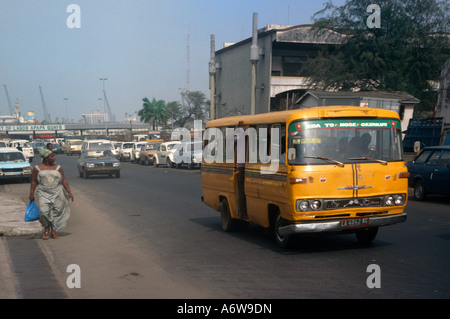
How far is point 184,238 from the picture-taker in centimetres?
1071

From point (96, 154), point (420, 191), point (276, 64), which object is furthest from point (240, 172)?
point (276, 64)

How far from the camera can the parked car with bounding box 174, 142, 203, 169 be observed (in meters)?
34.8

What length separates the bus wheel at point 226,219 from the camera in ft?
36.5

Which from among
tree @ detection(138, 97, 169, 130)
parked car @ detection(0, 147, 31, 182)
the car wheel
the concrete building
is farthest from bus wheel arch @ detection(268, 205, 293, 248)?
tree @ detection(138, 97, 169, 130)

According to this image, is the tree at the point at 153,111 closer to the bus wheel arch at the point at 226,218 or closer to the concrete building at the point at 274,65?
the concrete building at the point at 274,65

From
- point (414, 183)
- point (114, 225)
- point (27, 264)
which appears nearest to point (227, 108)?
point (414, 183)

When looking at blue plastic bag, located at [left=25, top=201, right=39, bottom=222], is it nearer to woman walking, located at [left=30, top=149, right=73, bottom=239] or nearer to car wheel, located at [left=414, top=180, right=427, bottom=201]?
woman walking, located at [left=30, top=149, right=73, bottom=239]

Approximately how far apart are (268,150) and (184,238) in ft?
9.09

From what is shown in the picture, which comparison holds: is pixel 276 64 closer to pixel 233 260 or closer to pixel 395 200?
pixel 395 200

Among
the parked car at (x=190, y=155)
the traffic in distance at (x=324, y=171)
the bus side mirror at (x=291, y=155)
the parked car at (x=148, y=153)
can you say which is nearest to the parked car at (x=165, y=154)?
the parked car at (x=190, y=155)

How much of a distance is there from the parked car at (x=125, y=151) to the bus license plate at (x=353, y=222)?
43665 mm

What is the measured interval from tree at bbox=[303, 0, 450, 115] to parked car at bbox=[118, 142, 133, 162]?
19413 millimetres

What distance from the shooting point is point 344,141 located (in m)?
8.57
